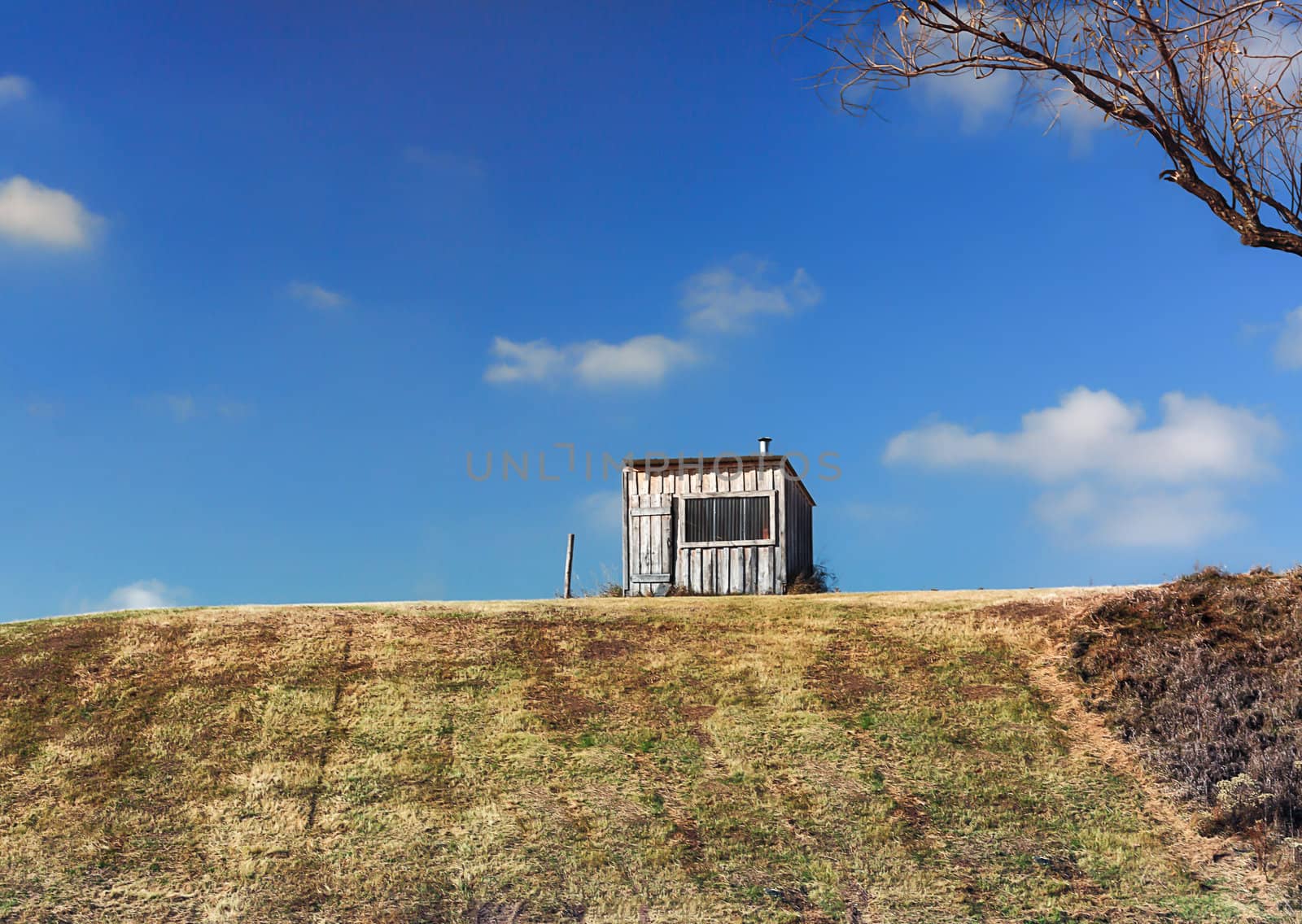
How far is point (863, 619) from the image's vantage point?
19.2m

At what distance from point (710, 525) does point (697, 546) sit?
614 millimetres

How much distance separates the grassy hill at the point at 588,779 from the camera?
1092cm

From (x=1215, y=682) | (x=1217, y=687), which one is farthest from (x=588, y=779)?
(x=1215, y=682)

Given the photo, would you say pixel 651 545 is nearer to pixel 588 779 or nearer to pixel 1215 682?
pixel 588 779

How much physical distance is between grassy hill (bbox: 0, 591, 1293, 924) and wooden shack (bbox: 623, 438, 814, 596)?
5235 mm

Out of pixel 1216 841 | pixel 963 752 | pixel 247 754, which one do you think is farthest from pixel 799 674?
pixel 247 754

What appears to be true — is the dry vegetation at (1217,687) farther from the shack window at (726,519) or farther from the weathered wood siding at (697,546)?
the shack window at (726,519)

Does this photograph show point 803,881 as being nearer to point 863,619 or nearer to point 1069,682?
point 1069,682

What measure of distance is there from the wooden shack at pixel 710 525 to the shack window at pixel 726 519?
20 millimetres

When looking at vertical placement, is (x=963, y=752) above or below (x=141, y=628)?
below

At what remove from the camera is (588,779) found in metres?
13.1

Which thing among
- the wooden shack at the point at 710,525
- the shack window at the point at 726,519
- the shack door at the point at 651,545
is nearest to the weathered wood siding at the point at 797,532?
the wooden shack at the point at 710,525

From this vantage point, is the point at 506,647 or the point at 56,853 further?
the point at 506,647

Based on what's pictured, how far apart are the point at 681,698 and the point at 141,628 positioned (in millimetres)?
10947
